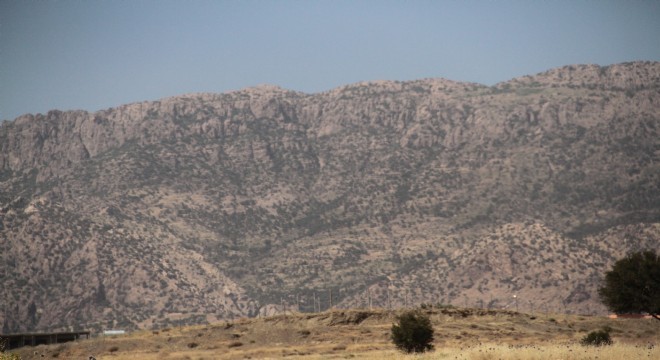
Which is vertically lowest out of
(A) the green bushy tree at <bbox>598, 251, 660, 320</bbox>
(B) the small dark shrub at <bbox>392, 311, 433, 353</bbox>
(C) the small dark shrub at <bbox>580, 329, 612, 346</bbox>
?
(C) the small dark shrub at <bbox>580, 329, 612, 346</bbox>

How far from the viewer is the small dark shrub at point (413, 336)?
218 ft

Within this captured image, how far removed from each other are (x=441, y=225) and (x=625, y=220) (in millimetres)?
32530

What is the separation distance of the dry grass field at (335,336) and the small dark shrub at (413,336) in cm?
116

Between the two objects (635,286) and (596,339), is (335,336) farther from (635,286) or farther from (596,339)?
(596,339)

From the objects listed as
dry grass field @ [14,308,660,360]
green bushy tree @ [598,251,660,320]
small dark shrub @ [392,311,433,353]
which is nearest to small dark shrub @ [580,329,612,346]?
dry grass field @ [14,308,660,360]

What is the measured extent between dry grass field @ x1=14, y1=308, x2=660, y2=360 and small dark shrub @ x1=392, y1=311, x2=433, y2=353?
1.16 meters

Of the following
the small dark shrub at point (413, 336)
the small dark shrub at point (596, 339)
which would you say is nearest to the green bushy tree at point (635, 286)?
the small dark shrub at point (596, 339)

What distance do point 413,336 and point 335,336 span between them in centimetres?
1731

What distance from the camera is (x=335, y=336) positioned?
83438 mm

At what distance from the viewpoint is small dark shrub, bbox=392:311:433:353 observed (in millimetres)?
66375

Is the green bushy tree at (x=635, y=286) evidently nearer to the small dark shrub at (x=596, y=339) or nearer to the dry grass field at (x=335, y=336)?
the dry grass field at (x=335, y=336)

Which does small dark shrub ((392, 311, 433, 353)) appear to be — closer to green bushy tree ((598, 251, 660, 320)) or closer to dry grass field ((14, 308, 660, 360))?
dry grass field ((14, 308, 660, 360))

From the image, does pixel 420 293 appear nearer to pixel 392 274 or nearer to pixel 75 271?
pixel 392 274

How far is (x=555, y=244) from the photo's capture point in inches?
6447
